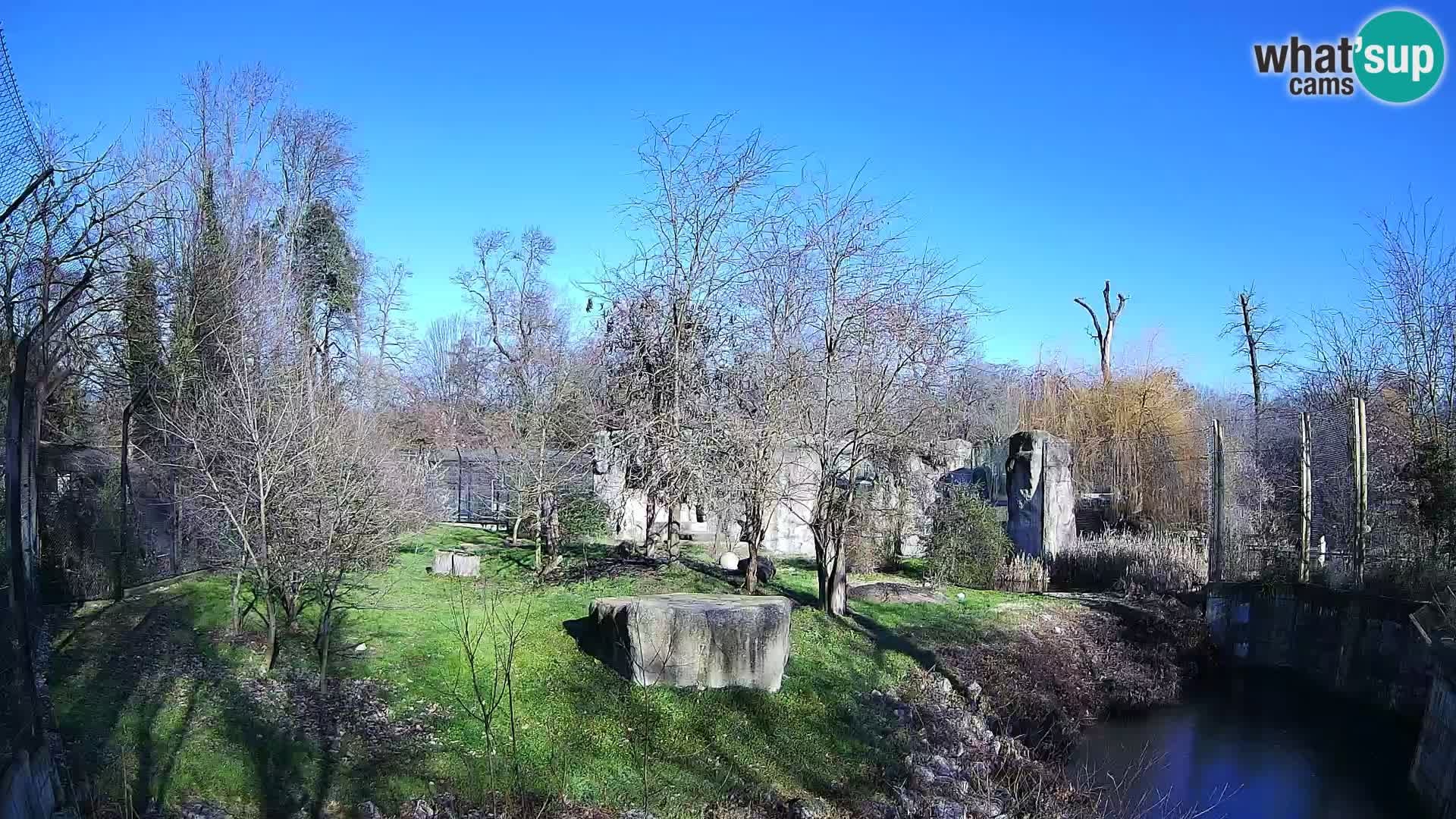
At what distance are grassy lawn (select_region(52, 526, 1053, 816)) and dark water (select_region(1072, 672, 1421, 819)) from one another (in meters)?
2.70

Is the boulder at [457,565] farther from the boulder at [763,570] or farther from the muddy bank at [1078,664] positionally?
the muddy bank at [1078,664]

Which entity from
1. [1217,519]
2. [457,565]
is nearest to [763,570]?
[457,565]

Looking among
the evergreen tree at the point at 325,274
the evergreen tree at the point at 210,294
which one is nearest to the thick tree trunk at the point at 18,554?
the evergreen tree at the point at 210,294

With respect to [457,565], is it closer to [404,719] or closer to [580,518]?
[580,518]

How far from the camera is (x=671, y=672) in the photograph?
9250mm

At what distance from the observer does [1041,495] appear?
59.5 ft

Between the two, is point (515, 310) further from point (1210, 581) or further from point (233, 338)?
point (1210, 581)

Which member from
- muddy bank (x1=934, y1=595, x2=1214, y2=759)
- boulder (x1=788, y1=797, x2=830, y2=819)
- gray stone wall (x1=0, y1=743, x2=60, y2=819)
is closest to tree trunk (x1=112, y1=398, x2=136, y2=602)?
gray stone wall (x1=0, y1=743, x2=60, y2=819)

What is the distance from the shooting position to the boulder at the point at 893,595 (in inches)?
552

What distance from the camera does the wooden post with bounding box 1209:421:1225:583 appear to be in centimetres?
1469

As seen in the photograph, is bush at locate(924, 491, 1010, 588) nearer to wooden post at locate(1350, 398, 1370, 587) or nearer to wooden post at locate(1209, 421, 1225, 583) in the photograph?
wooden post at locate(1209, 421, 1225, 583)

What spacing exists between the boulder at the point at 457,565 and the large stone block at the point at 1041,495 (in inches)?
408

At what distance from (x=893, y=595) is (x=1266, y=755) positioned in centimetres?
525

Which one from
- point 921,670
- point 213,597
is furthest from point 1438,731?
point 213,597
